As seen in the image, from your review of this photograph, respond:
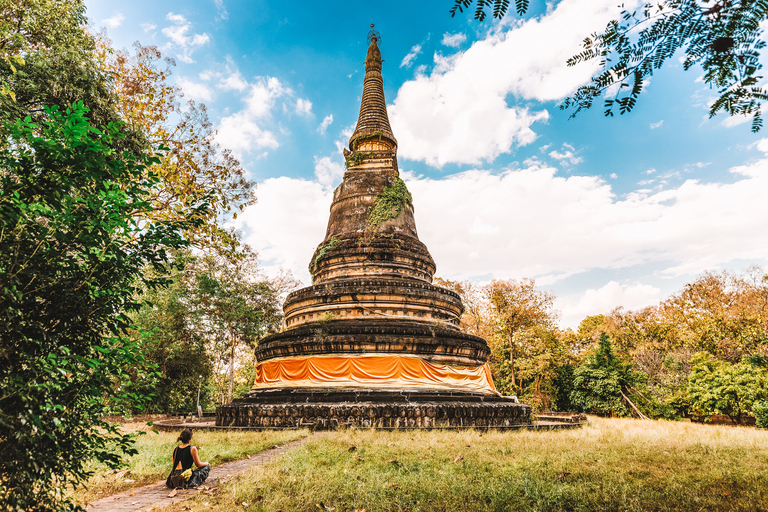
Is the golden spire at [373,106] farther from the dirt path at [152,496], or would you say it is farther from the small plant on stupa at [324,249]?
the dirt path at [152,496]

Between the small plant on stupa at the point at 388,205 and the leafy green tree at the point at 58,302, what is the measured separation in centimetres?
1315

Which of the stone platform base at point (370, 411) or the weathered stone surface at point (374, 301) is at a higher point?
the weathered stone surface at point (374, 301)

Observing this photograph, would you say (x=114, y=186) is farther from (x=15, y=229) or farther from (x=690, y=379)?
(x=690, y=379)

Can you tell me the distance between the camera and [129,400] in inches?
133

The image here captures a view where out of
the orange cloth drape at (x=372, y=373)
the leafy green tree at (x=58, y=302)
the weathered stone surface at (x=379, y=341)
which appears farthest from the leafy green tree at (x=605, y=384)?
the leafy green tree at (x=58, y=302)

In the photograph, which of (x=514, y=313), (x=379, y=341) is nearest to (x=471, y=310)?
(x=514, y=313)

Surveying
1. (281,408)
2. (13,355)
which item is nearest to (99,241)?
(13,355)

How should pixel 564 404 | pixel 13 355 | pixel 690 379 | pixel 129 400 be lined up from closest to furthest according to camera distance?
pixel 13 355
pixel 129 400
pixel 690 379
pixel 564 404

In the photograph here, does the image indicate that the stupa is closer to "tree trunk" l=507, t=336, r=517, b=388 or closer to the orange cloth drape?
the orange cloth drape

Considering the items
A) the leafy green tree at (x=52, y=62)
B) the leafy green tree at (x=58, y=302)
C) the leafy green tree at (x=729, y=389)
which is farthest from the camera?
the leafy green tree at (x=729, y=389)

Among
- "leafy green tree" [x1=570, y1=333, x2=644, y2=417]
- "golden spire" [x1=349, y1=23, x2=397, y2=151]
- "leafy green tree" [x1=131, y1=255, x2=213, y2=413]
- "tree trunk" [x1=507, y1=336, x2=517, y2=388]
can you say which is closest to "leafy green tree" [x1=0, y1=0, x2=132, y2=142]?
"golden spire" [x1=349, y1=23, x2=397, y2=151]

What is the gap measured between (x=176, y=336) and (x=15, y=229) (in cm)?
2101

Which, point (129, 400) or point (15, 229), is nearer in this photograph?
point (15, 229)

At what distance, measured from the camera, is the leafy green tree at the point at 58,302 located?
2.55m
